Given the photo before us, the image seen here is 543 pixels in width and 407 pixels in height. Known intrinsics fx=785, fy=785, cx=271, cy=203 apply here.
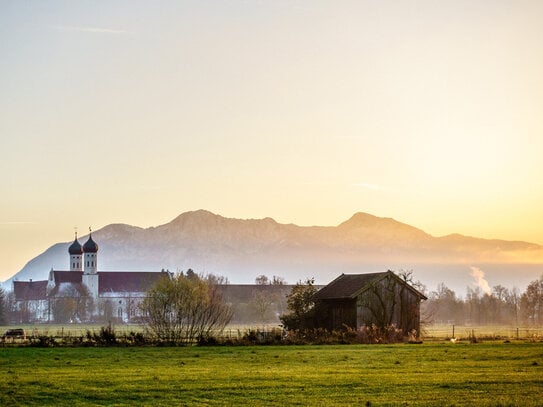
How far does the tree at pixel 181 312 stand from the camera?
52.3 m

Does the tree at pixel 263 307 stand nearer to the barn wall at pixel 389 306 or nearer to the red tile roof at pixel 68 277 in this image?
the red tile roof at pixel 68 277

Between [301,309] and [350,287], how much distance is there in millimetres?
4693

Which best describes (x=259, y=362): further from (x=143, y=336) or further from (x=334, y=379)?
(x=143, y=336)

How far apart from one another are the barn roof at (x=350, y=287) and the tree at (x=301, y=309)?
83 centimetres

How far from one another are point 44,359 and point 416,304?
35406mm

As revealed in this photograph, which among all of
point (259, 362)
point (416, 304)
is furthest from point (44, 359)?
point (416, 304)

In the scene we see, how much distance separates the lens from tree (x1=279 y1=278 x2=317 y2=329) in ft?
216

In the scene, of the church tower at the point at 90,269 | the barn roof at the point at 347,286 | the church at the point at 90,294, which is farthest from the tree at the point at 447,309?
the barn roof at the point at 347,286

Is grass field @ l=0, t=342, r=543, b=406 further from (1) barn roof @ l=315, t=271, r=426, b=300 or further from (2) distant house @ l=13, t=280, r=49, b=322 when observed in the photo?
(2) distant house @ l=13, t=280, r=49, b=322

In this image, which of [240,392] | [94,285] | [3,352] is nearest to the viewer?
[240,392]

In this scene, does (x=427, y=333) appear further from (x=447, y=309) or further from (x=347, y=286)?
(x=447, y=309)

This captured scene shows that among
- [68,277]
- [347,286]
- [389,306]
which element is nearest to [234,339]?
[389,306]

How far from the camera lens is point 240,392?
80.6ft

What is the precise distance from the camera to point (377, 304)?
63.2 m
